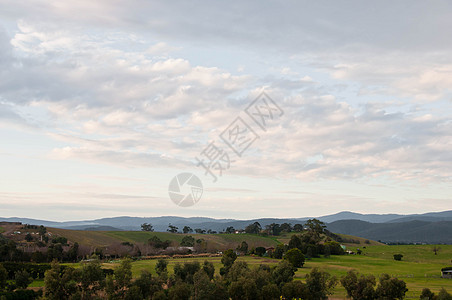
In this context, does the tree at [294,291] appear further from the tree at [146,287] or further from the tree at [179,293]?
the tree at [146,287]

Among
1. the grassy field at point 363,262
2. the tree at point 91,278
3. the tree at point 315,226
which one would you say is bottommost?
the grassy field at point 363,262

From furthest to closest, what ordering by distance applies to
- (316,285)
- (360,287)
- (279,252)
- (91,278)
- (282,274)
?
1. (279,252)
2. (282,274)
3. (360,287)
4. (316,285)
5. (91,278)

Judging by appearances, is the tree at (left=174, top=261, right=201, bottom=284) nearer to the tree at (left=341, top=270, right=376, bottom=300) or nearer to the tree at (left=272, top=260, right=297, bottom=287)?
the tree at (left=272, top=260, right=297, bottom=287)

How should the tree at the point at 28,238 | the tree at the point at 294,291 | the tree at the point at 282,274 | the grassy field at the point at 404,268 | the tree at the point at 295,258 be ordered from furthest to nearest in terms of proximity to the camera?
the tree at the point at 28,238 → the tree at the point at 295,258 → the grassy field at the point at 404,268 → the tree at the point at 282,274 → the tree at the point at 294,291

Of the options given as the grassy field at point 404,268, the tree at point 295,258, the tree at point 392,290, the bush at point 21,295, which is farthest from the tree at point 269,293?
the tree at point 295,258

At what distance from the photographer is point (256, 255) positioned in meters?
132

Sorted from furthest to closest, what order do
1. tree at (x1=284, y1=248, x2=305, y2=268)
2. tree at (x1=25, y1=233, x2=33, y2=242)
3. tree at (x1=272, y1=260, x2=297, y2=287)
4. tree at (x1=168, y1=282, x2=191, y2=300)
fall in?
tree at (x1=25, y1=233, x2=33, y2=242), tree at (x1=284, y1=248, x2=305, y2=268), tree at (x1=272, y1=260, x2=297, y2=287), tree at (x1=168, y1=282, x2=191, y2=300)

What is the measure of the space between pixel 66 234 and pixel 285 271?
12026 centimetres

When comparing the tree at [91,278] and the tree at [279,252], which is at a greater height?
the tree at [91,278]

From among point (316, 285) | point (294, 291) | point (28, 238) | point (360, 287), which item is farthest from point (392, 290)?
point (28, 238)

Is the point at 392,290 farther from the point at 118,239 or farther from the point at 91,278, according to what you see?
the point at 118,239

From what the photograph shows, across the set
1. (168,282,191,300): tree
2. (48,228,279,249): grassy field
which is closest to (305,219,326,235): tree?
(48,228,279,249): grassy field

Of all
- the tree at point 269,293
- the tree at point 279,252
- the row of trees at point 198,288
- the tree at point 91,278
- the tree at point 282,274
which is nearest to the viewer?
the row of trees at point 198,288

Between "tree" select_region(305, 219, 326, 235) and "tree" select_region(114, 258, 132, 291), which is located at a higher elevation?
"tree" select_region(305, 219, 326, 235)
